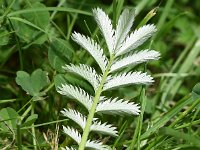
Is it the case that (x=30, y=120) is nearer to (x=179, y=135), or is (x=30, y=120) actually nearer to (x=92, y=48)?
(x=92, y=48)

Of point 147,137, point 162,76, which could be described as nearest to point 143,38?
point 147,137

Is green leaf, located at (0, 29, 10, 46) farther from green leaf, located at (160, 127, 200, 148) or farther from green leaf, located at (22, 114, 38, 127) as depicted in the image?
green leaf, located at (160, 127, 200, 148)

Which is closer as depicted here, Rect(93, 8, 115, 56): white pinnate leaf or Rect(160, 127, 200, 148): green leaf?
Rect(160, 127, 200, 148): green leaf

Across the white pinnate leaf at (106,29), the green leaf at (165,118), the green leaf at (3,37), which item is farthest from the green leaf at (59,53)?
the green leaf at (165,118)

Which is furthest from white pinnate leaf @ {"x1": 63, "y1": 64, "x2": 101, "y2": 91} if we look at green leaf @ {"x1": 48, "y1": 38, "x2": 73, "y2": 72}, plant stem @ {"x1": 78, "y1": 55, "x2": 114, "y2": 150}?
green leaf @ {"x1": 48, "y1": 38, "x2": 73, "y2": 72}

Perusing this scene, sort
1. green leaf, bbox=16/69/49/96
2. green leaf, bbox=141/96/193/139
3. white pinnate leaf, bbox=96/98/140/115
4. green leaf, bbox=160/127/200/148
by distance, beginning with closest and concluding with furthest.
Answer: green leaf, bbox=160/127/200/148 → white pinnate leaf, bbox=96/98/140/115 → green leaf, bbox=141/96/193/139 → green leaf, bbox=16/69/49/96

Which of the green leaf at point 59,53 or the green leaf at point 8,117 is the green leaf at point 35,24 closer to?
the green leaf at point 59,53
